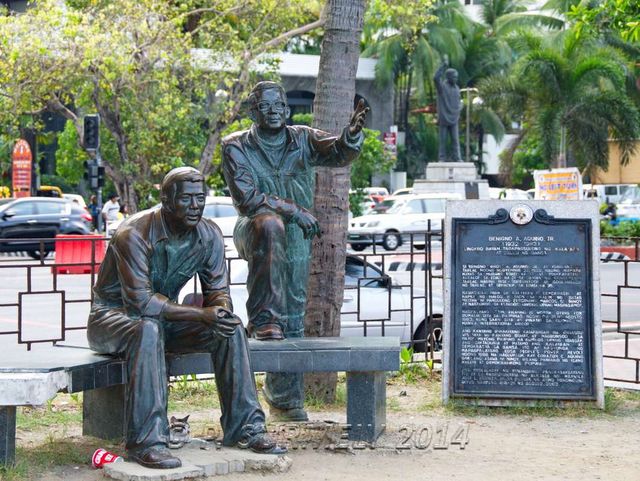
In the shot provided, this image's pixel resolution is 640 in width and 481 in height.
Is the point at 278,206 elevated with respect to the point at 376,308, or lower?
elevated

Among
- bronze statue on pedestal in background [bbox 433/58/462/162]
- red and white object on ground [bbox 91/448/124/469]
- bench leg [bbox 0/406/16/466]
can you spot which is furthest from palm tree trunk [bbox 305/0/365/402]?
A: bronze statue on pedestal in background [bbox 433/58/462/162]

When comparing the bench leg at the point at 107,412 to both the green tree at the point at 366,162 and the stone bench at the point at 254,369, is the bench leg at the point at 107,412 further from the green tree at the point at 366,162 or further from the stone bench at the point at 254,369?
the green tree at the point at 366,162

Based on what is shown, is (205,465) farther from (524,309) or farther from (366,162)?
(366,162)

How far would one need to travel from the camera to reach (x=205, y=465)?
5996 millimetres

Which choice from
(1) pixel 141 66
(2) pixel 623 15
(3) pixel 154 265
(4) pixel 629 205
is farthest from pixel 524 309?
(4) pixel 629 205

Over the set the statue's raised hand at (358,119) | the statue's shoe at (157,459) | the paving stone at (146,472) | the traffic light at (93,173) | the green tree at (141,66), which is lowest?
the paving stone at (146,472)

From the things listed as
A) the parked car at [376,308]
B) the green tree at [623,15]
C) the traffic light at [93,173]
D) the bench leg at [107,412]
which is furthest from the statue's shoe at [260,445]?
the traffic light at [93,173]

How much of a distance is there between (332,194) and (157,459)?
11.3 ft

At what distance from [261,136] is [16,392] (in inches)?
96.0

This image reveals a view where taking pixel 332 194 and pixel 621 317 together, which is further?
pixel 621 317

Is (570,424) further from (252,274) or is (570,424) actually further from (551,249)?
(252,274)

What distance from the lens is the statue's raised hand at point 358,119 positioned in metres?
7.14

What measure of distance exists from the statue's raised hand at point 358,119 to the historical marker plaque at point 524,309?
1.67 m

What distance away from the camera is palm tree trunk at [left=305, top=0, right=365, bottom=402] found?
8781 mm
